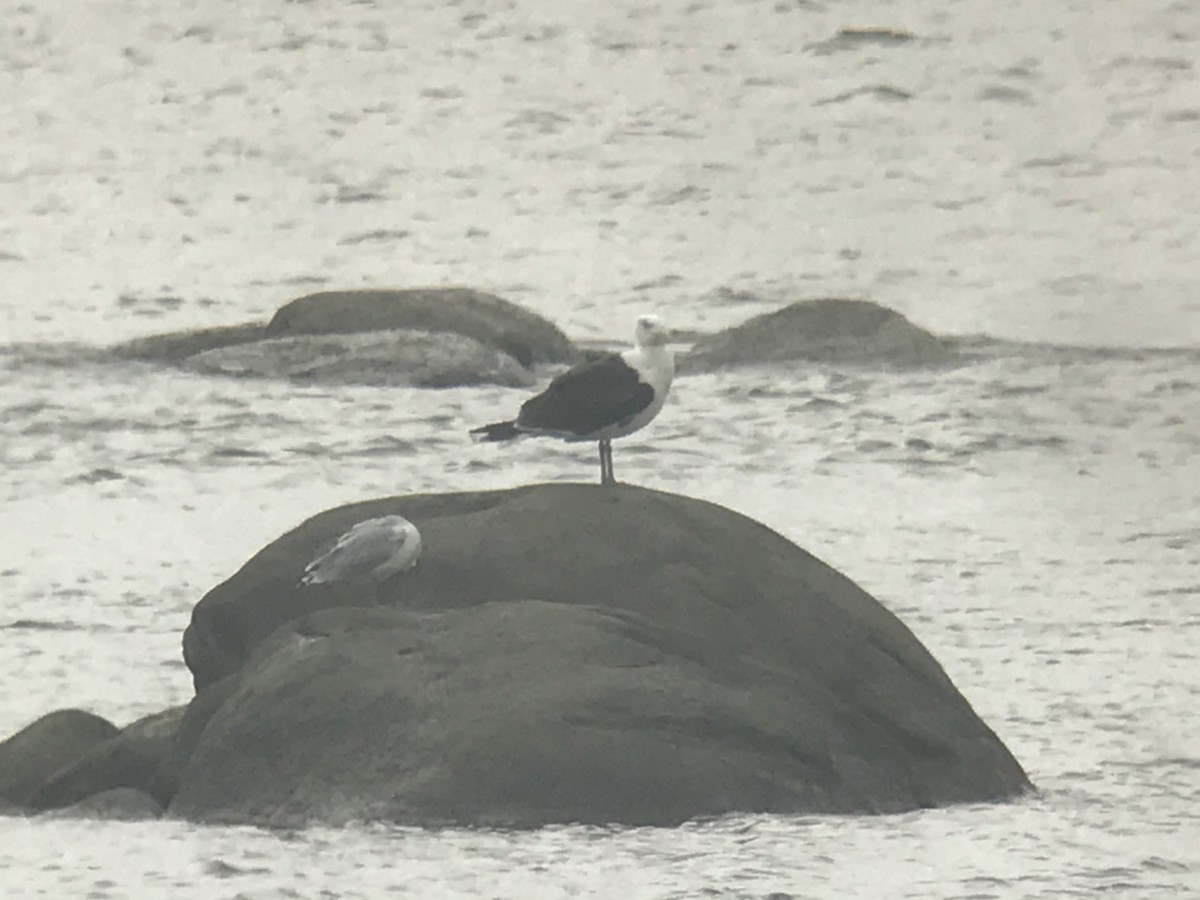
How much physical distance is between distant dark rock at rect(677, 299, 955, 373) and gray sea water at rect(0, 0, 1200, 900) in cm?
43

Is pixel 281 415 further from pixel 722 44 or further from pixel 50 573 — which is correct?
pixel 722 44

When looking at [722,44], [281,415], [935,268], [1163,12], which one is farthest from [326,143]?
[281,415]

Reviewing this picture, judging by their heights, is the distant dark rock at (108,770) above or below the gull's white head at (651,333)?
below

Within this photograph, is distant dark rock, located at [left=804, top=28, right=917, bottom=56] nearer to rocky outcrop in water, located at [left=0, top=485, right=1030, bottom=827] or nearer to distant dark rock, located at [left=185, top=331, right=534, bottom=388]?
distant dark rock, located at [left=185, top=331, right=534, bottom=388]

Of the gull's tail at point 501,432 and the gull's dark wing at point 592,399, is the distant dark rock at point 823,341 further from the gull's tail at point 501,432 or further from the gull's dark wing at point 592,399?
the gull's dark wing at point 592,399

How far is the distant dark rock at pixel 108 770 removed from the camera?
990 cm

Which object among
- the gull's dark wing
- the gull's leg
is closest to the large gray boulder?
the gull's leg

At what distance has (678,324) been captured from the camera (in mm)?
23594

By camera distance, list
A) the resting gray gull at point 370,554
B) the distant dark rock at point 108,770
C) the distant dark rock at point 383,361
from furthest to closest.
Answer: the distant dark rock at point 383,361
the distant dark rock at point 108,770
the resting gray gull at point 370,554

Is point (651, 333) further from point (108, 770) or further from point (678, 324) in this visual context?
point (678, 324)

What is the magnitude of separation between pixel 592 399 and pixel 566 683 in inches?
71.8

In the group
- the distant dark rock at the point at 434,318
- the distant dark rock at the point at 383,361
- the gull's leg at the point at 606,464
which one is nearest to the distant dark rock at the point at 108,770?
the gull's leg at the point at 606,464

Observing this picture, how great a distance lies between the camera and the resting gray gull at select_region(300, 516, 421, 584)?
9578mm

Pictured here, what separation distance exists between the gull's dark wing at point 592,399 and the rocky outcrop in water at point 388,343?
880 centimetres
